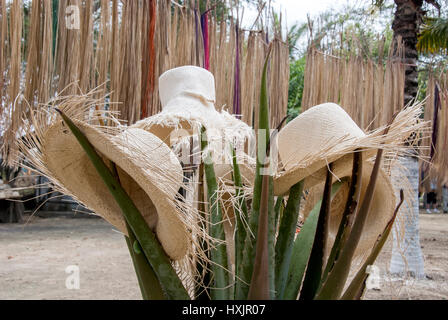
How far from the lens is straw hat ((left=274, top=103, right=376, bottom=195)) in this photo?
0.61 m

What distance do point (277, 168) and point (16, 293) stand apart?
3226 millimetres

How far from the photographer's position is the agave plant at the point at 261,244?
548mm

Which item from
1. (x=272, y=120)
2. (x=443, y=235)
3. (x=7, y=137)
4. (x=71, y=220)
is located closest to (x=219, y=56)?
(x=272, y=120)

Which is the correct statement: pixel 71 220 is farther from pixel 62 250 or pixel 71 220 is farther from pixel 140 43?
pixel 140 43

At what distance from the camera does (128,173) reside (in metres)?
0.57

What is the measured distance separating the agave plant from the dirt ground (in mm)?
1070

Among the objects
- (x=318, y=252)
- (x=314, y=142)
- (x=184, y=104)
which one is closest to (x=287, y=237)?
(x=318, y=252)

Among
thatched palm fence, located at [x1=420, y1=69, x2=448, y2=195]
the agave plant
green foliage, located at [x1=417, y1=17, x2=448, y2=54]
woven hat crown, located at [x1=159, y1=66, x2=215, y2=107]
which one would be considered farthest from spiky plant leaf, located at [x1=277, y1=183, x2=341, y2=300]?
green foliage, located at [x1=417, y1=17, x2=448, y2=54]

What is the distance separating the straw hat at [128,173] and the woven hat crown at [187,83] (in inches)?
14.5

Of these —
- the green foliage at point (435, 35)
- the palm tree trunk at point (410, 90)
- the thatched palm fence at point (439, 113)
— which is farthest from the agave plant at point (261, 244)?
the green foliage at point (435, 35)

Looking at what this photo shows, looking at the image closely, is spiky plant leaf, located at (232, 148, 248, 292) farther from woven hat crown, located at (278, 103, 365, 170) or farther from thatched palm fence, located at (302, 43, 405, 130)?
thatched palm fence, located at (302, 43, 405, 130)

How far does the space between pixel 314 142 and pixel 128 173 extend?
11.5 inches

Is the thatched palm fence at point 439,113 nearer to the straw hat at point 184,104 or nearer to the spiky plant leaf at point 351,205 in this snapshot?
the straw hat at point 184,104
